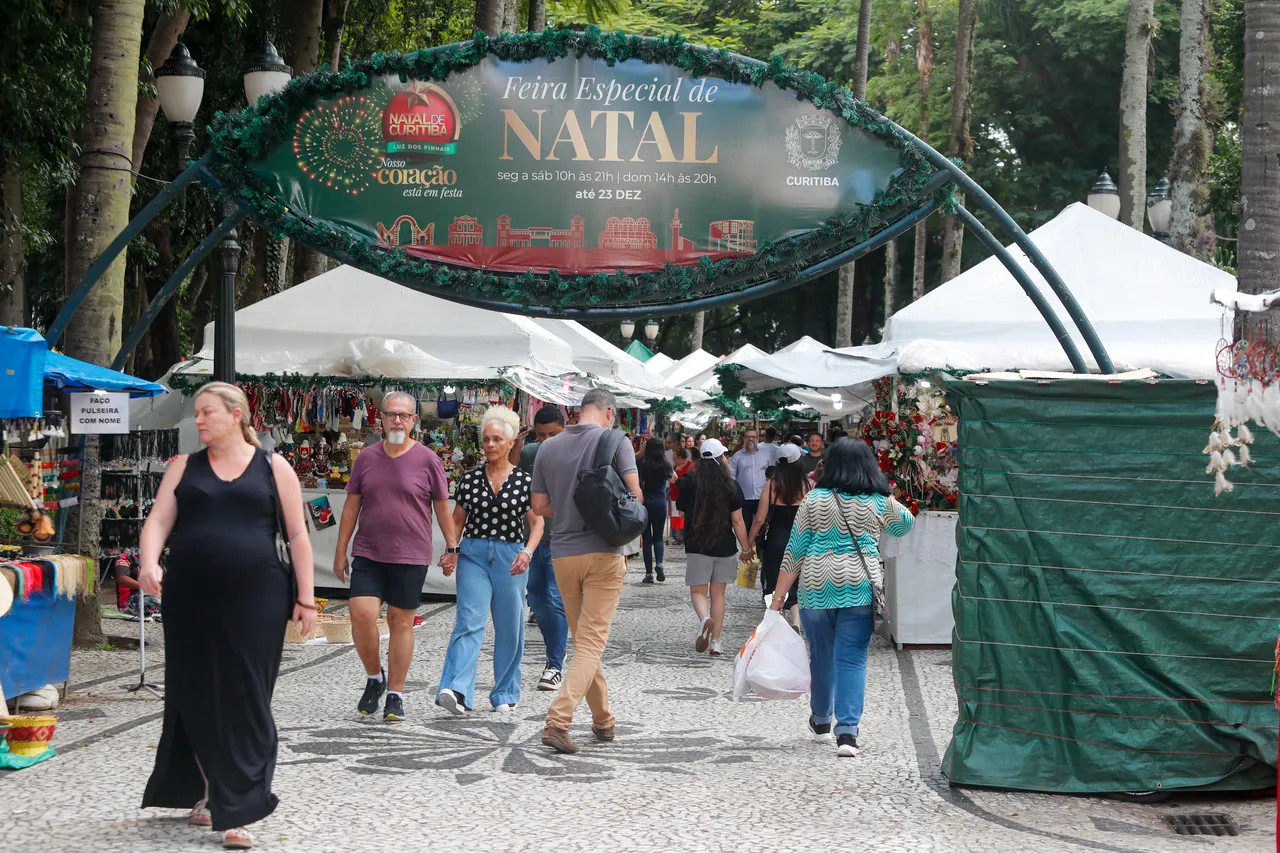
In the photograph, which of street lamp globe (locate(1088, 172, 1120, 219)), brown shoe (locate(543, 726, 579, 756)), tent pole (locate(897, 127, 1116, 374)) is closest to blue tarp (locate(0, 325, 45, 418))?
brown shoe (locate(543, 726, 579, 756))

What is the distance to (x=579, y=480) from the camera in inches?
293

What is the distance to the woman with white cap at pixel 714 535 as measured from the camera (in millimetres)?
11000

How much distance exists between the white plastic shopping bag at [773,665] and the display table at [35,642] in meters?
4.01

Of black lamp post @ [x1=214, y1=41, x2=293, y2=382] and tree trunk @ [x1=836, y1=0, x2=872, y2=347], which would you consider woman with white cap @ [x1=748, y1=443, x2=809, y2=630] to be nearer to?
black lamp post @ [x1=214, y1=41, x2=293, y2=382]

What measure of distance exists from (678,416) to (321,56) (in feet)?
49.9

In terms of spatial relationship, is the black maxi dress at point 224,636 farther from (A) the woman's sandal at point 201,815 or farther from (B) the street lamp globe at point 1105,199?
(B) the street lamp globe at point 1105,199

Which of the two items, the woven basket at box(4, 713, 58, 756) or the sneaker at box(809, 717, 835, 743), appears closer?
the woven basket at box(4, 713, 58, 756)

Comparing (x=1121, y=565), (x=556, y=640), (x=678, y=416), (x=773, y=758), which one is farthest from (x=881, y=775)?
(x=678, y=416)

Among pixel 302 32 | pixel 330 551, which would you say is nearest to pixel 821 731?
pixel 330 551

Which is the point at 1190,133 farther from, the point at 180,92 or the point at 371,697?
the point at 371,697

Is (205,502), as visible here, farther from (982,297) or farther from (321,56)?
(321,56)

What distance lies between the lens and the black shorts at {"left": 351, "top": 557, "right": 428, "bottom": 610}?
792 centimetres

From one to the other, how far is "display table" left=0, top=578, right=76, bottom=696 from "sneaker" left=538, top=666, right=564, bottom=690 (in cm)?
298

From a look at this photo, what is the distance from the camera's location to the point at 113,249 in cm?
992
